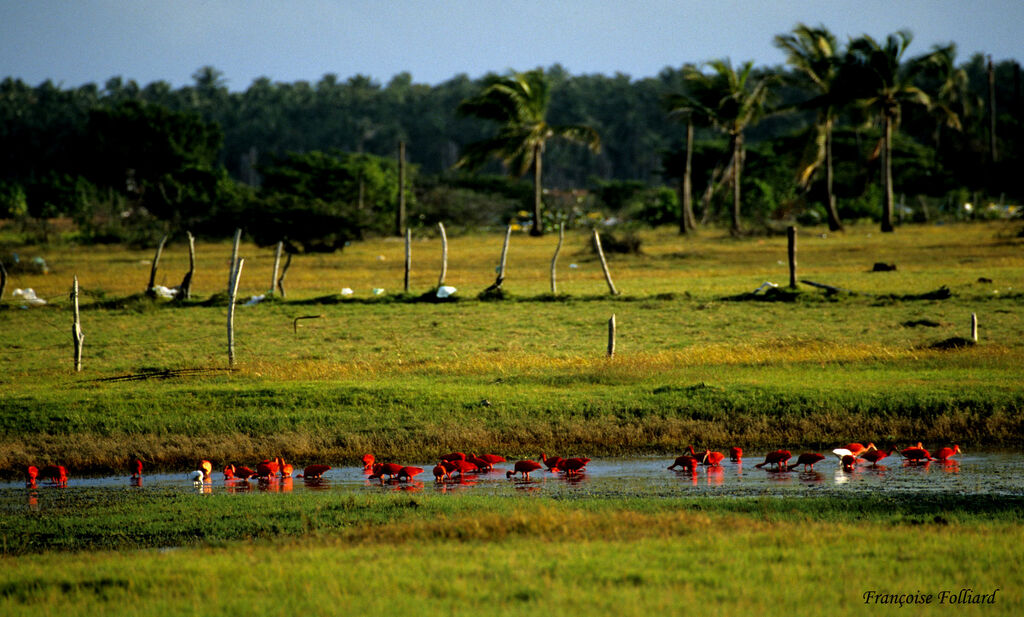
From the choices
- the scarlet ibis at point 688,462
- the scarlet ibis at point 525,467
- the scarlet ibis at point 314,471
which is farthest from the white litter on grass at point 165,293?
the scarlet ibis at point 688,462

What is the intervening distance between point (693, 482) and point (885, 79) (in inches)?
1582

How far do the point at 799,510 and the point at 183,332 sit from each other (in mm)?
17584

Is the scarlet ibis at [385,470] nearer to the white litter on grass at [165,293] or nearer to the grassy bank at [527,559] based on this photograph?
the grassy bank at [527,559]

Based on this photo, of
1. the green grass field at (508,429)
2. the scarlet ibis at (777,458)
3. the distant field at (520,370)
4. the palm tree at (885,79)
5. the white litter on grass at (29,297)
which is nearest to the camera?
the green grass field at (508,429)

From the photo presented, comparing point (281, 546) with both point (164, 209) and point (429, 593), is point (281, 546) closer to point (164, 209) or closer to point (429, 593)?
point (429, 593)

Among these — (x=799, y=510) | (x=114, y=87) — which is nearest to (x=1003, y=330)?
(x=799, y=510)

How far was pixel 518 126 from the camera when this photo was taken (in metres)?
57.2

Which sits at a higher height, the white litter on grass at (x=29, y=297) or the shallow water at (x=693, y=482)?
the white litter on grass at (x=29, y=297)

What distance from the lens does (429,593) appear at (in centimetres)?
761

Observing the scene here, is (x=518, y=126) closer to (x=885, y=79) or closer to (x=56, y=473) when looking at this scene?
(x=885, y=79)

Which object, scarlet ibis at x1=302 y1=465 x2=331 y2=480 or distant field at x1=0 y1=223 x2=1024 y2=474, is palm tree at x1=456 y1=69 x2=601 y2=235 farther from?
scarlet ibis at x1=302 y1=465 x2=331 y2=480

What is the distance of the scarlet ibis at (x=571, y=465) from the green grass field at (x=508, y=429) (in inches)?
55.6

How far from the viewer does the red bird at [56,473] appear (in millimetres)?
13648

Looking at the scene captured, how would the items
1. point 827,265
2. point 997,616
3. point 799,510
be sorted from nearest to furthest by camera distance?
point 997,616 → point 799,510 → point 827,265
